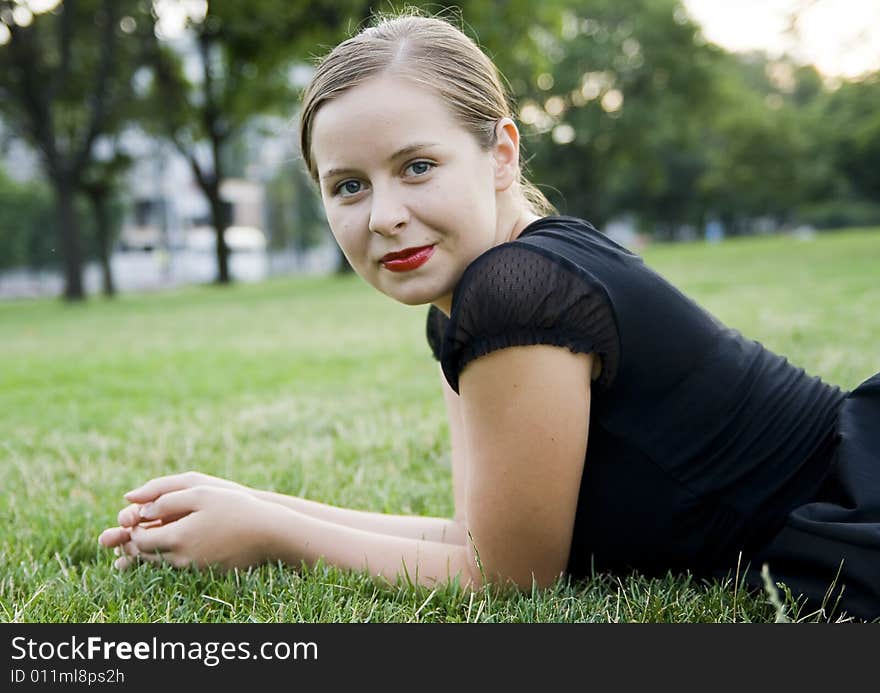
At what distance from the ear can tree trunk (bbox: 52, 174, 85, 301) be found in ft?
67.8

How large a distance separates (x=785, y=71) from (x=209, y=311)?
5632 centimetres

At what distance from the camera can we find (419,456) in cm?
350

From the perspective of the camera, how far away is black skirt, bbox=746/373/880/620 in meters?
1.60

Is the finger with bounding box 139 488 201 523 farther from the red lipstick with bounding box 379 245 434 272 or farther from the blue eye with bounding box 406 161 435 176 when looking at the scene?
the blue eye with bounding box 406 161 435 176

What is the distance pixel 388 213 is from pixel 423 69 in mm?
312

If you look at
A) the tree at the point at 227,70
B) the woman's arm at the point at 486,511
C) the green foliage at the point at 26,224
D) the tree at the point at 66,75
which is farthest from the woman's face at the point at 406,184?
the green foliage at the point at 26,224

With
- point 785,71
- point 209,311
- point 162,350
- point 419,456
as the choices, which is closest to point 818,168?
point 785,71

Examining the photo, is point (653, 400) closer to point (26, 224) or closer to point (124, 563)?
point (124, 563)

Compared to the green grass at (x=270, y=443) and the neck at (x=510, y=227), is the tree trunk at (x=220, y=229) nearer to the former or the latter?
the green grass at (x=270, y=443)

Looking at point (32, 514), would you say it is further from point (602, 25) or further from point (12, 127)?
point (602, 25)

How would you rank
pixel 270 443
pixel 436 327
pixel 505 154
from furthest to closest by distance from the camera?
pixel 270 443 → pixel 436 327 → pixel 505 154

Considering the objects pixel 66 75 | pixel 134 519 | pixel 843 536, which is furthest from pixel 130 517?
pixel 66 75

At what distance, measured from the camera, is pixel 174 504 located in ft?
6.62

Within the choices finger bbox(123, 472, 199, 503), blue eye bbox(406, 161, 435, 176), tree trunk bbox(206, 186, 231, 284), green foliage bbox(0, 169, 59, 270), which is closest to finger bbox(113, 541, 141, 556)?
finger bbox(123, 472, 199, 503)
